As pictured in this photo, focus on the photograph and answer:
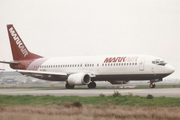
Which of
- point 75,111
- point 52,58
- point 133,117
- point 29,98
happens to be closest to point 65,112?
point 75,111

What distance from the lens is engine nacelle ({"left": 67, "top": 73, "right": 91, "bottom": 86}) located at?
38.5 meters

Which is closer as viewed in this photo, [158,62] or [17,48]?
[158,62]

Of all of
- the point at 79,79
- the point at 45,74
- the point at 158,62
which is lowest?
the point at 79,79

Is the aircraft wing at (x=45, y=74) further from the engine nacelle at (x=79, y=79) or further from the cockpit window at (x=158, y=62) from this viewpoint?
the cockpit window at (x=158, y=62)

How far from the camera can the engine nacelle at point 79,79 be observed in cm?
3850

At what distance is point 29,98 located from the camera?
24.7 meters

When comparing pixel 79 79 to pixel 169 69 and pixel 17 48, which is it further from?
pixel 17 48

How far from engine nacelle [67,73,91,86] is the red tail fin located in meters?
10.8

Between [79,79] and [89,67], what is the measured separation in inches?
128

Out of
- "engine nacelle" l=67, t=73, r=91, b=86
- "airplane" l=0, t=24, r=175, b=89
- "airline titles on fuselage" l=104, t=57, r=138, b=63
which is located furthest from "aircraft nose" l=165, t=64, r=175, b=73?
"engine nacelle" l=67, t=73, r=91, b=86

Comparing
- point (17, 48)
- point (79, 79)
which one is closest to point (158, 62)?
point (79, 79)

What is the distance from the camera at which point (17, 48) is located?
159 feet

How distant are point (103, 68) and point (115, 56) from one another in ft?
6.95

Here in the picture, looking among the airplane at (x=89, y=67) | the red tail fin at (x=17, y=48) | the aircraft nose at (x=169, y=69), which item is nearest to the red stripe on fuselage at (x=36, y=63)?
the airplane at (x=89, y=67)
